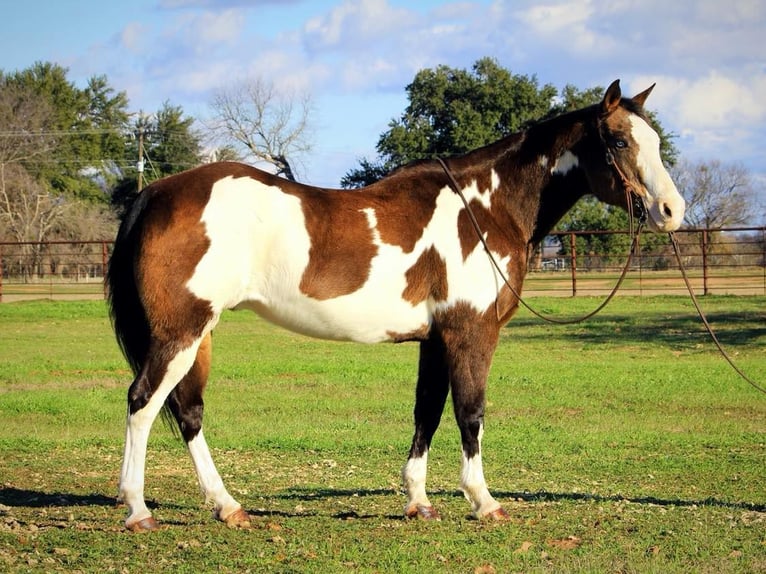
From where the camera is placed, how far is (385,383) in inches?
529

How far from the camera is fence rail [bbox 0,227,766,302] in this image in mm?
28516

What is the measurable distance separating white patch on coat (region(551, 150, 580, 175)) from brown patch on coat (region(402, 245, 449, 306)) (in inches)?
41.8

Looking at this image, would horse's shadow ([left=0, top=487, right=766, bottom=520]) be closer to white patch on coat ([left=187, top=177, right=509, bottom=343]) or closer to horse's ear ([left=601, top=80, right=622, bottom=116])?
white patch on coat ([left=187, top=177, right=509, bottom=343])

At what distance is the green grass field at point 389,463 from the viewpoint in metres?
5.17

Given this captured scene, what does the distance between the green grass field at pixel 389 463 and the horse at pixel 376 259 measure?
0.48 metres

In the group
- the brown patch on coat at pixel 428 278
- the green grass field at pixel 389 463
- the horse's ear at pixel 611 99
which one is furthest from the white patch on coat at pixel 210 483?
the horse's ear at pixel 611 99

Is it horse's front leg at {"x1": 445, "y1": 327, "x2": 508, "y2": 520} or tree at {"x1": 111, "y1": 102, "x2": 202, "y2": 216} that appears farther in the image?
tree at {"x1": 111, "y1": 102, "x2": 202, "y2": 216}

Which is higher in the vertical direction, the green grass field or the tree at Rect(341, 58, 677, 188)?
the tree at Rect(341, 58, 677, 188)

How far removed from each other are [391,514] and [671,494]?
86.8 inches

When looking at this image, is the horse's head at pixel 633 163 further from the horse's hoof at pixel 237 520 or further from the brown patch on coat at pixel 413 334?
the horse's hoof at pixel 237 520

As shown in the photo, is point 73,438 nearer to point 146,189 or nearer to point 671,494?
point 146,189

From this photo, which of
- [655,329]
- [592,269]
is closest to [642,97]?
[655,329]

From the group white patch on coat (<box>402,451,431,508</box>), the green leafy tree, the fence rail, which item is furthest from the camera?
the green leafy tree

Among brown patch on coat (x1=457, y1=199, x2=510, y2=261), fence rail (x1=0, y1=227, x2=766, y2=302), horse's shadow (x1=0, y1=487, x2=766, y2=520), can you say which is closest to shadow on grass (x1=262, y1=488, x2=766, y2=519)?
horse's shadow (x1=0, y1=487, x2=766, y2=520)
